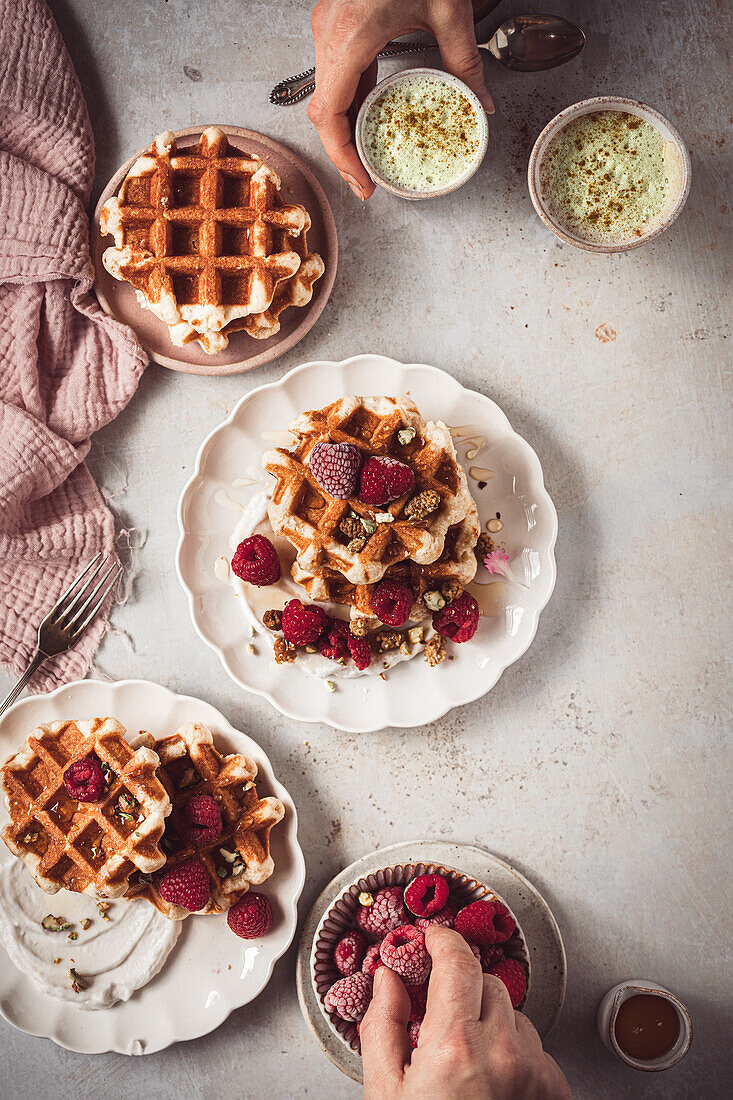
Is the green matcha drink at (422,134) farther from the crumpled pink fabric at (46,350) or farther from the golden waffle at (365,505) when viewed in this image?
the crumpled pink fabric at (46,350)

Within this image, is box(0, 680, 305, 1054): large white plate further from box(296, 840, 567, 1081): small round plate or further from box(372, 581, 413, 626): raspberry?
box(372, 581, 413, 626): raspberry

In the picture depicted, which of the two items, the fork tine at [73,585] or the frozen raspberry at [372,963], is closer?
the frozen raspberry at [372,963]

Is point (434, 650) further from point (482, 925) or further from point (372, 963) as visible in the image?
point (372, 963)

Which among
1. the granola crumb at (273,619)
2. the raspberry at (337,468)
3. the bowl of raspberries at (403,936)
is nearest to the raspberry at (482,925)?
the bowl of raspberries at (403,936)

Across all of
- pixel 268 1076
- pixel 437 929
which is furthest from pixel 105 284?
pixel 268 1076

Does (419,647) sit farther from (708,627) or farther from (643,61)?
(643,61)

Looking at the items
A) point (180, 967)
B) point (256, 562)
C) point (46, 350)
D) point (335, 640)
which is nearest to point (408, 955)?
point (180, 967)

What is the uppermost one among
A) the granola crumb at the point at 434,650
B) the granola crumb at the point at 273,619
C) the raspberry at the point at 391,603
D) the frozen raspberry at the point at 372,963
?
the raspberry at the point at 391,603
